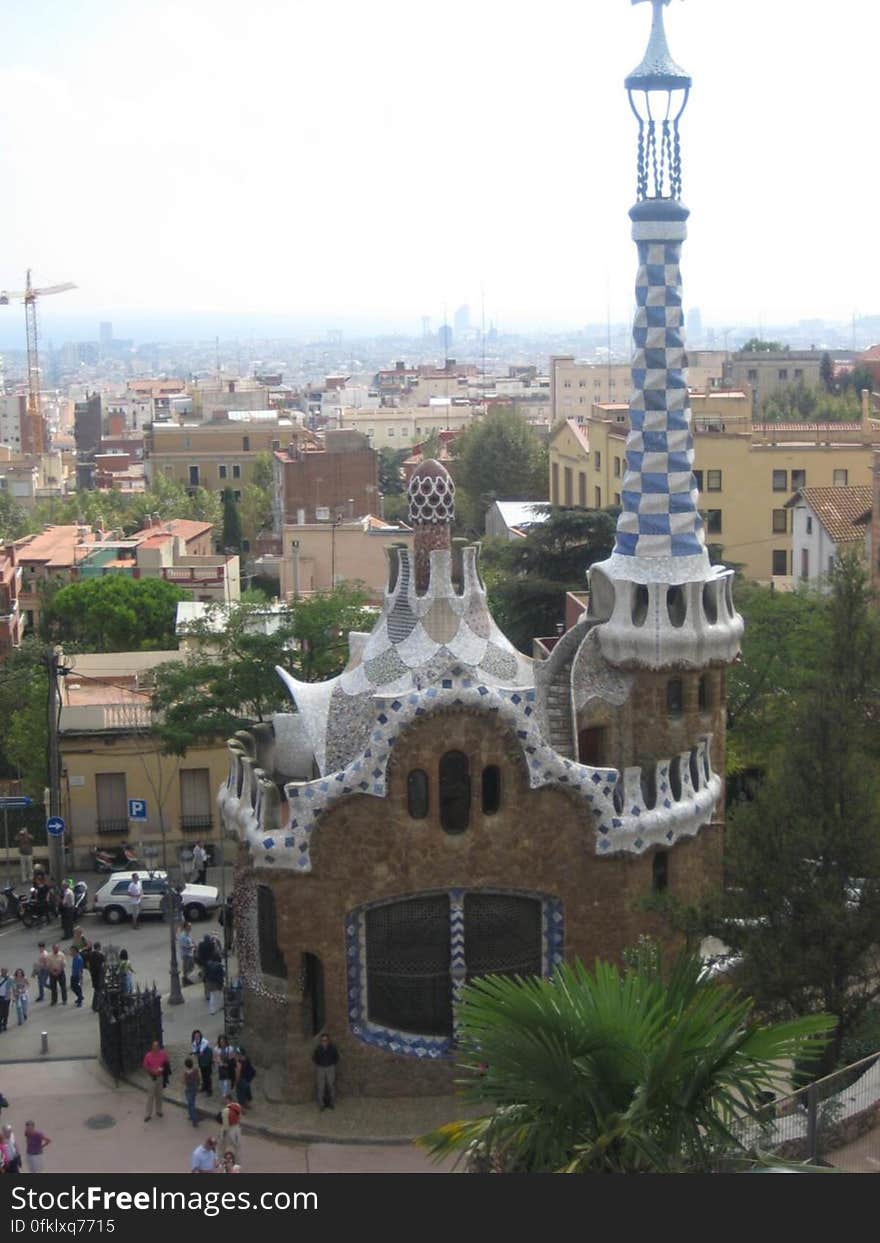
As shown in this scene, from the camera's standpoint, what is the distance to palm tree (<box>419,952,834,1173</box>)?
1495 centimetres

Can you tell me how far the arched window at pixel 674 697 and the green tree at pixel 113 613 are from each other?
32607 mm

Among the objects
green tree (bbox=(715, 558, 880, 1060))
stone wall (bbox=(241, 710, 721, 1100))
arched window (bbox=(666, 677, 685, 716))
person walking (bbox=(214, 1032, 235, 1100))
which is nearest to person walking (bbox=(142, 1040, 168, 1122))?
person walking (bbox=(214, 1032, 235, 1100))

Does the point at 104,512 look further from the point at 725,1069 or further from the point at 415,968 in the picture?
the point at 725,1069

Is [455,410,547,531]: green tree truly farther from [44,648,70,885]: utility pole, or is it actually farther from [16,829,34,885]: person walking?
[44,648,70,885]: utility pole

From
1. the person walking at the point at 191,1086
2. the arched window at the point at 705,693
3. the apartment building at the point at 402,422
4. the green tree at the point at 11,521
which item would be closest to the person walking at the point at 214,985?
the person walking at the point at 191,1086

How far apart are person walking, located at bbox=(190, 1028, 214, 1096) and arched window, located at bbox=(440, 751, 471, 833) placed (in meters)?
4.47

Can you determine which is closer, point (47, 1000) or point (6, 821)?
point (47, 1000)

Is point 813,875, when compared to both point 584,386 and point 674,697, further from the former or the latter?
point 584,386

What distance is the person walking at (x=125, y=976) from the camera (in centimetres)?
2606

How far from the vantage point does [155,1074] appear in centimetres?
2358

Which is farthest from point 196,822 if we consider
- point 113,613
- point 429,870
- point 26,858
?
point 113,613

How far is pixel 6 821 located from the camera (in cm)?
3569

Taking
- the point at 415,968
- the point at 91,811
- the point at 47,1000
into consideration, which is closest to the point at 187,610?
the point at 91,811

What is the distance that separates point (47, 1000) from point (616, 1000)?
51.2 feet
